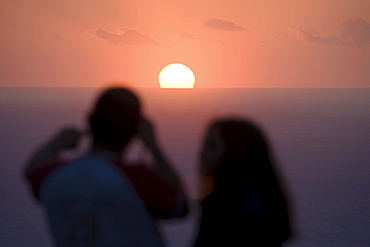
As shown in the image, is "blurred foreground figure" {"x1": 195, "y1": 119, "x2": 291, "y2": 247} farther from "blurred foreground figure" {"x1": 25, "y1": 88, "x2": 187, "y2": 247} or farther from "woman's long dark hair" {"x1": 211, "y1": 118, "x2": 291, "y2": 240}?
"blurred foreground figure" {"x1": 25, "y1": 88, "x2": 187, "y2": 247}

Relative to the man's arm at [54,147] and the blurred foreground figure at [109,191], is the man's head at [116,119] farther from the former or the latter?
the man's arm at [54,147]

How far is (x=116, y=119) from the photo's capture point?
5.55 feet

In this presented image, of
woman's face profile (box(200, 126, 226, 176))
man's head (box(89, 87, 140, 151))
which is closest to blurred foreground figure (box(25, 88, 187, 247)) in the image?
man's head (box(89, 87, 140, 151))

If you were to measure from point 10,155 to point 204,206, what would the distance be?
29.2ft

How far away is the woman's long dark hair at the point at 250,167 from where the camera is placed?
5.71 feet

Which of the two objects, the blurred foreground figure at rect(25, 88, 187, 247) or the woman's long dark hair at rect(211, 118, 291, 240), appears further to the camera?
the woman's long dark hair at rect(211, 118, 291, 240)

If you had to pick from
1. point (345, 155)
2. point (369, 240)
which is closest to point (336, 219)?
point (369, 240)

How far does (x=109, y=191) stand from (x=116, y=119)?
0.22m

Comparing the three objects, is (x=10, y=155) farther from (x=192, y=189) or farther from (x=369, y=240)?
(x=369, y=240)

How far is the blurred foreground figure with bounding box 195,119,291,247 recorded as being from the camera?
169cm

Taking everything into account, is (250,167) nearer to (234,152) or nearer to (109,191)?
(234,152)

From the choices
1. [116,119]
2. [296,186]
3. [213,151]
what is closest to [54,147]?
[116,119]

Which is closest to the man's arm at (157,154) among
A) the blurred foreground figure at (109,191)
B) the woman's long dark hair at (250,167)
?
the blurred foreground figure at (109,191)

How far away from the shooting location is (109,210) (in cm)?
164
